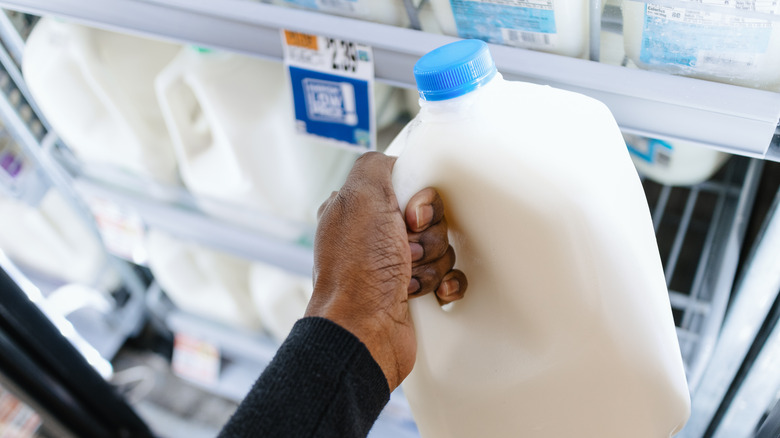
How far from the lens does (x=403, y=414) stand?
1.63 m

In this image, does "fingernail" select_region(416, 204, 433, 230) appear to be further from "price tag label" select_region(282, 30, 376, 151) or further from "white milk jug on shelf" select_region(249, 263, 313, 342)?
"white milk jug on shelf" select_region(249, 263, 313, 342)

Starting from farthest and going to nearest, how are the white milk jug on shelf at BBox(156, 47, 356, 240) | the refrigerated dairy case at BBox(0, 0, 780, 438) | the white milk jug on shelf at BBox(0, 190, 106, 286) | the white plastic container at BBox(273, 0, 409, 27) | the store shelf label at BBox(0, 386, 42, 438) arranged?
the store shelf label at BBox(0, 386, 42, 438) → the white milk jug on shelf at BBox(0, 190, 106, 286) → the white milk jug on shelf at BBox(156, 47, 356, 240) → the white plastic container at BBox(273, 0, 409, 27) → the refrigerated dairy case at BBox(0, 0, 780, 438)

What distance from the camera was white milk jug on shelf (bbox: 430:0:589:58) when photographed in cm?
70

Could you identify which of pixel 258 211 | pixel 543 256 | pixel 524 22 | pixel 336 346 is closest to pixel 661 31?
Answer: pixel 524 22

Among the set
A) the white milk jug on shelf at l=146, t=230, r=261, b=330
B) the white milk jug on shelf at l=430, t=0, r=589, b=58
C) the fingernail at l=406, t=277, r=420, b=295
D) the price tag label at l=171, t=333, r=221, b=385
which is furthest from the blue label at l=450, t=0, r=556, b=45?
the price tag label at l=171, t=333, r=221, b=385

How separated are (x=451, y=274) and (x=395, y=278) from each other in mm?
66

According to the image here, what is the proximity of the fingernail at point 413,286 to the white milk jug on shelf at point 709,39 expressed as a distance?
1.20 ft

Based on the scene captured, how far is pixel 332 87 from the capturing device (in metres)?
0.95

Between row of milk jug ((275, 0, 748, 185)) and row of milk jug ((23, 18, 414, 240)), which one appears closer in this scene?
row of milk jug ((275, 0, 748, 185))

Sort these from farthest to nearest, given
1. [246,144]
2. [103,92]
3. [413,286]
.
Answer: [103,92] < [246,144] < [413,286]

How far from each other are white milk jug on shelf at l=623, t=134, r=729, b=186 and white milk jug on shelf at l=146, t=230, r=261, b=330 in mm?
992

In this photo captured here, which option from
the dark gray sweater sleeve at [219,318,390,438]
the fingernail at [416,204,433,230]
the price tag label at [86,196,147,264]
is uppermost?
the fingernail at [416,204,433,230]

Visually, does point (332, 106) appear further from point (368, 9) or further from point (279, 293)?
point (279, 293)

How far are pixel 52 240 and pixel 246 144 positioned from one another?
951mm
